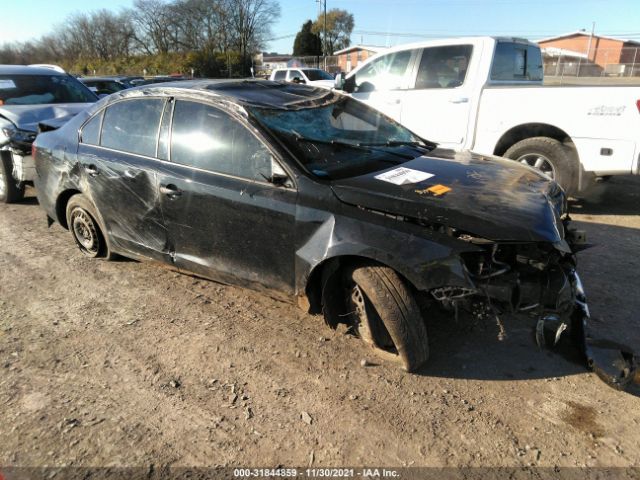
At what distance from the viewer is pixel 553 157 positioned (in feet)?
18.7

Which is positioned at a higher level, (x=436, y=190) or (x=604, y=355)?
(x=436, y=190)

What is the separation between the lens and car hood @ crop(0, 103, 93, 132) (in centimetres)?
630

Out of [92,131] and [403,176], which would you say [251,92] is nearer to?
[403,176]

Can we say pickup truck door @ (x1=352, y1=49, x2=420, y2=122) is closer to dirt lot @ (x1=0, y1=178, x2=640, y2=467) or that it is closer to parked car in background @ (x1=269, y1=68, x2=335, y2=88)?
dirt lot @ (x1=0, y1=178, x2=640, y2=467)

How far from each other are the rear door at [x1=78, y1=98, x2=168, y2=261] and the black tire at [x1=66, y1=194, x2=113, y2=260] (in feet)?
0.54

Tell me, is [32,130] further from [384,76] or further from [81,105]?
[384,76]

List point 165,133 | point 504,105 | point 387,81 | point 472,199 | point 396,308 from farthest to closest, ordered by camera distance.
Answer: point 387,81
point 504,105
point 165,133
point 472,199
point 396,308

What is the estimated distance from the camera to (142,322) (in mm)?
3551

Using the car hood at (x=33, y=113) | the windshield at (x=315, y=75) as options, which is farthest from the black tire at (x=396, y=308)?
the windshield at (x=315, y=75)

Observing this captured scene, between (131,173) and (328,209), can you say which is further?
(131,173)

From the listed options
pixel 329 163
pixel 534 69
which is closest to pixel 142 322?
pixel 329 163

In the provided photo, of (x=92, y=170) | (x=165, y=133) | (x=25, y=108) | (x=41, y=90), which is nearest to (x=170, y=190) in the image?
(x=165, y=133)

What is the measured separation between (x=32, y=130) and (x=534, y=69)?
7.35 metres

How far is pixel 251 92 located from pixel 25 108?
483cm
